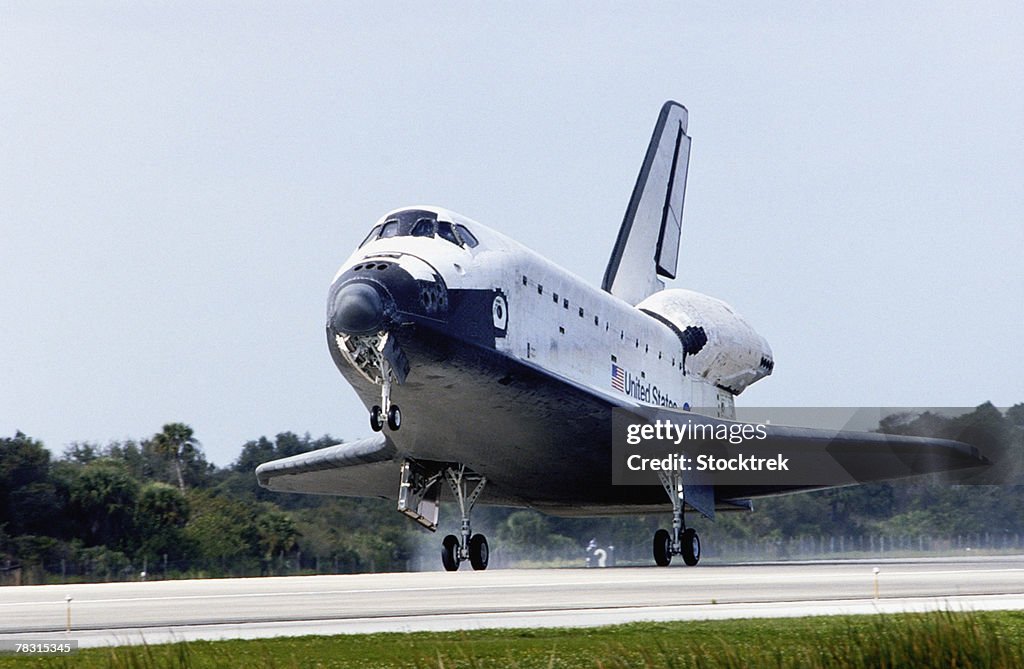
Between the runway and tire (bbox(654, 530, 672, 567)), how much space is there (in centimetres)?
500

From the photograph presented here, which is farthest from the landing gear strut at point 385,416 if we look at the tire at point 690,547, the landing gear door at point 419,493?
the tire at point 690,547

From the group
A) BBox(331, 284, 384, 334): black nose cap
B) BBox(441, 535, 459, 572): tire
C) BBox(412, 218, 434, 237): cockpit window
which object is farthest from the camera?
BBox(441, 535, 459, 572): tire

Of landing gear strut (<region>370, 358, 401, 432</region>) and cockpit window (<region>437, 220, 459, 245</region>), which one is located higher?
cockpit window (<region>437, 220, 459, 245</region>)

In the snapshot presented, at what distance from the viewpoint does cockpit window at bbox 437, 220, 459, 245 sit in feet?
57.9

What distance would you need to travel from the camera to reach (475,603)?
37.8 ft

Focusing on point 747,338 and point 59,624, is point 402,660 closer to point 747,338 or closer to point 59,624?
point 59,624

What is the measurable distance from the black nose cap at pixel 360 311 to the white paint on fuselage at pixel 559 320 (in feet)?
2.80

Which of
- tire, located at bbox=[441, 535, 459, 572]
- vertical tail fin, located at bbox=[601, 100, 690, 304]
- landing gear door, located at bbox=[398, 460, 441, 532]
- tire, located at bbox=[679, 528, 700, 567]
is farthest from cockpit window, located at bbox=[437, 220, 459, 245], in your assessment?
vertical tail fin, located at bbox=[601, 100, 690, 304]

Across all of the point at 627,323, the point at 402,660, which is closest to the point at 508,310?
the point at 627,323

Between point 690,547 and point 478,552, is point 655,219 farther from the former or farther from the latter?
point 478,552

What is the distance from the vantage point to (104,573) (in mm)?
25172

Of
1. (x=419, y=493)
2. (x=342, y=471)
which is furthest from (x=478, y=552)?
(x=342, y=471)

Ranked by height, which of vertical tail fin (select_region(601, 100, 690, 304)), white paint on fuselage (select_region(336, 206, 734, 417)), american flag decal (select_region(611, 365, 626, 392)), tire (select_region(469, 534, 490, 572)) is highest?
vertical tail fin (select_region(601, 100, 690, 304))

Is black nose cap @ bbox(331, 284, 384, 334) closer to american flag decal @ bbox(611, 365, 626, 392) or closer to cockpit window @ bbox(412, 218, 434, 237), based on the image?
cockpit window @ bbox(412, 218, 434, 237)
